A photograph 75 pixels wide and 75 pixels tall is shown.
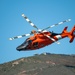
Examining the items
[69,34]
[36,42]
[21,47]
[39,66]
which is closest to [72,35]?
[69,34]

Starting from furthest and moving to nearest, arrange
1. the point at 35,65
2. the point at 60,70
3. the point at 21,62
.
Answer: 1. the point at 21,62
2. the point at 35,65
3. the point at 60,70

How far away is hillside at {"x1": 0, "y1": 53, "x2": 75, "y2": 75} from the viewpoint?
6650 cm

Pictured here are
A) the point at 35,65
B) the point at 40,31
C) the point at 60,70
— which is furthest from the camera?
the point at 35,65

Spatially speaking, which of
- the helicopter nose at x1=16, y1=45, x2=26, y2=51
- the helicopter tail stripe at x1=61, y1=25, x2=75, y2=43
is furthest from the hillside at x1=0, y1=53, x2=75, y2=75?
the helicopter nose at x1=16, y1=45, x2=26, y2=51

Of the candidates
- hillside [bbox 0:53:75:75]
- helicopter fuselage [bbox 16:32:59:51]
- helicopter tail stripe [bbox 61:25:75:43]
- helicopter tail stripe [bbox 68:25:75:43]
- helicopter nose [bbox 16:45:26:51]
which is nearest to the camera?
helicopter nose [bbox 16:45:26:51]

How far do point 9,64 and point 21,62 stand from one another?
5.48m

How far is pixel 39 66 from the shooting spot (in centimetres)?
7131

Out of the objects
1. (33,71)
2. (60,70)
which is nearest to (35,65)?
(33,71)

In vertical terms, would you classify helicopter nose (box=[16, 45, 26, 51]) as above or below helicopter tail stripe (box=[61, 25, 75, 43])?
below

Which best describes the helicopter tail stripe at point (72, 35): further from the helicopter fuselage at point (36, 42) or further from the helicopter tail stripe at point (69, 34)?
the helicopter fuselage at point (36, 42)

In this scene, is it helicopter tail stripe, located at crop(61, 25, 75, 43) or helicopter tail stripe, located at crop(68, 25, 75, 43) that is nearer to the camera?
helicopter tail stripe, located at crop(68, 25, 75, 43)

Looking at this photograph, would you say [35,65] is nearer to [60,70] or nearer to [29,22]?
[60,70]

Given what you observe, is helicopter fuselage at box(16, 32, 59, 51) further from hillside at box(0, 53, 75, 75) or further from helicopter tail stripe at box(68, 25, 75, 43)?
hillside at box(0, 53, 75, 75)

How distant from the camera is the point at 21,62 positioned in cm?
7750
